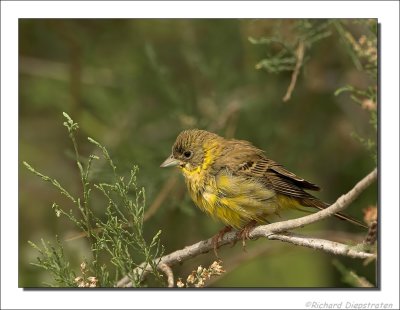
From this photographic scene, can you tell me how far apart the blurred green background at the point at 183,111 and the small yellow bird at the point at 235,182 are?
39.8 inches

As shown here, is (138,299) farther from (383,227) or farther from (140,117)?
(140,117)

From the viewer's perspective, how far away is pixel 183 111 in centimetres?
579

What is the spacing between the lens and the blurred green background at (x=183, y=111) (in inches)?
229

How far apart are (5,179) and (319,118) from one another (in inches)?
108

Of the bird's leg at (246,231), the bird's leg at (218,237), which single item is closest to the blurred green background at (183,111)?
the bird's leg at (218,237)

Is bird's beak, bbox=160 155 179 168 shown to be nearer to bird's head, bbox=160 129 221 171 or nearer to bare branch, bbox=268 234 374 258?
bird's head, bbox=160 129 221 171

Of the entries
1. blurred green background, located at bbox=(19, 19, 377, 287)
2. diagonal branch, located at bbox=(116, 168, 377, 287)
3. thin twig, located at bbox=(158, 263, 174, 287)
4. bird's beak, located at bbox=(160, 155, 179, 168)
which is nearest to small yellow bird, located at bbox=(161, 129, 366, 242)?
bird's beak, located at bbox=(160, 155, 179, 168)

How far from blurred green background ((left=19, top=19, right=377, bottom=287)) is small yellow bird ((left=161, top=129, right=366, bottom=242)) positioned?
3.32ft

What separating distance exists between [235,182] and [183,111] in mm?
1482

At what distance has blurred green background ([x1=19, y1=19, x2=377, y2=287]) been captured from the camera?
5.81 meters

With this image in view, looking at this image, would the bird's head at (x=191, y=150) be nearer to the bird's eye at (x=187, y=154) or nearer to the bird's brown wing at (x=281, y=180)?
the bird's eye at (x=187, y=154)

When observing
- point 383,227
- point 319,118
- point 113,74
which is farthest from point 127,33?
point 383,227

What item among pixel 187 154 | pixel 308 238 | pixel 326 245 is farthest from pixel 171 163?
pixel 326 245

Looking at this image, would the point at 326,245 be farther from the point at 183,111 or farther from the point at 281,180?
the point at 183,111
